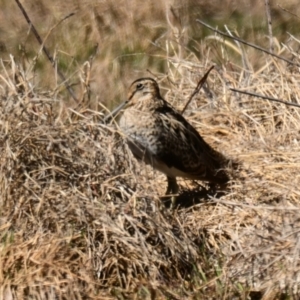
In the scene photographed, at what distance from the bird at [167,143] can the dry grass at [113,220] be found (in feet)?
0.36

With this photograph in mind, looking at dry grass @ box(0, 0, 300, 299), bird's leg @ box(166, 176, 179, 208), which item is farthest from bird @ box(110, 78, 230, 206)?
dry grass @ box(0, 0, 300, 299)

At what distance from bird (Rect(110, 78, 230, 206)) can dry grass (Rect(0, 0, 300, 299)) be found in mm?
109

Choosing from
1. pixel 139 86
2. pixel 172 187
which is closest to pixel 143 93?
pixel 139 86

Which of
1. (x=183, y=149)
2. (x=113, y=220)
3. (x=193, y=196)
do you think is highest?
(x=113, y=220)

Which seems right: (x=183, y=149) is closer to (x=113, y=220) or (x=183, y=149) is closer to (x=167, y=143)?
(x=167, y=143)

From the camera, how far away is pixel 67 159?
660 centimetres

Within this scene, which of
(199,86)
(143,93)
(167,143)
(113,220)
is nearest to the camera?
(113,220)

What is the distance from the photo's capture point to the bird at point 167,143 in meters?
7.27

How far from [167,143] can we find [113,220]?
3.65 ft

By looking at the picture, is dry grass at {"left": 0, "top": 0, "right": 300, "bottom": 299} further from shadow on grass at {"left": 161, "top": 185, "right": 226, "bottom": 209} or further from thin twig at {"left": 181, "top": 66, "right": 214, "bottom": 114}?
thin twig at {"left": 181, "top": 66, "right": 214, "bottom": 114}

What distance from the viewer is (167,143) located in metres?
7.33

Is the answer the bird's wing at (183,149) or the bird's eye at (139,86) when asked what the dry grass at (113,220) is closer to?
the bird's wing at (183,149)

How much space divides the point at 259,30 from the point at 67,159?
13.5ft

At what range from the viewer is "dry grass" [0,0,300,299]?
19.9 ft
